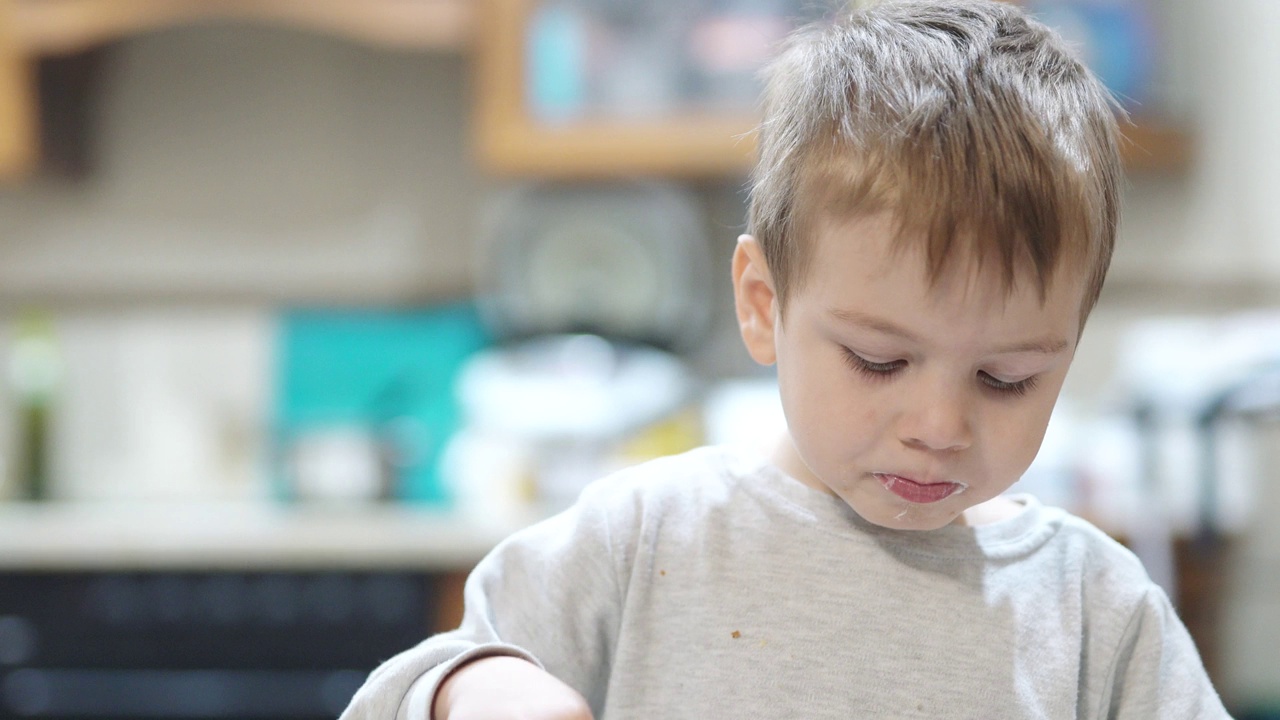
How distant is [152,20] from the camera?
2.28 meters

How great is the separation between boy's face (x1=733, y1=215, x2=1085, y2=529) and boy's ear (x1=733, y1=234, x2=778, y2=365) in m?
0.05

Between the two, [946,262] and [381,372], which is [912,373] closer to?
[946,262]

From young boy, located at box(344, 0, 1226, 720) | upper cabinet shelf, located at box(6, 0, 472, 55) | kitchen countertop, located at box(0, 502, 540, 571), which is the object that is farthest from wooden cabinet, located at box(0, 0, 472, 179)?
young boy, located at box(344, 0, 1226, 720)

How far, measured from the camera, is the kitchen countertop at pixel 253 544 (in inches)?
77.7

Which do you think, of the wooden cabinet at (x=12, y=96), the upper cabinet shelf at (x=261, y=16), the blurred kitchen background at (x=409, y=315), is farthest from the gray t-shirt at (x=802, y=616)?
the wooden cabinet at (x=12, y=96)

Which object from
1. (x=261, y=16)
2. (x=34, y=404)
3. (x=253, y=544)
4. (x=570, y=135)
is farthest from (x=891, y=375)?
(x=34, y=404)

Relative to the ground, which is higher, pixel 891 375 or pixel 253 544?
pixel 891 375

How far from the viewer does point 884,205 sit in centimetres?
58

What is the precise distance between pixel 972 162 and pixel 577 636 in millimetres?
321

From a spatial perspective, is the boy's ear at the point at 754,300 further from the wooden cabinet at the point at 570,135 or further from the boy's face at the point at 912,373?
the wooden cabinet at the point at 570,135

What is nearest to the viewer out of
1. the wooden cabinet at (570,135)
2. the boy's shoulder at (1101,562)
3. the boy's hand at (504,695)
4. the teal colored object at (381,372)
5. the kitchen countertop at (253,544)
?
the boy's hand at (504,695)

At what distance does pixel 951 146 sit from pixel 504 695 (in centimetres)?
32

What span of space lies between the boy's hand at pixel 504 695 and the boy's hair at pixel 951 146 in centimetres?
22

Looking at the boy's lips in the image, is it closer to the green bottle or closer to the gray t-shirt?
the gray t-shirt
